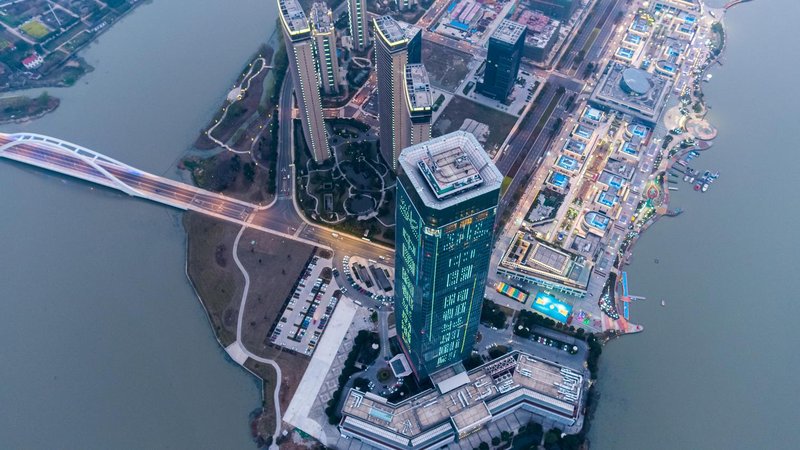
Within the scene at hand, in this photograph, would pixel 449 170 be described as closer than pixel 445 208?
No

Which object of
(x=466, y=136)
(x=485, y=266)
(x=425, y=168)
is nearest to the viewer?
(x=425, y=168)

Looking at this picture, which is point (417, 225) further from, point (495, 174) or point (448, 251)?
point (495, 174)

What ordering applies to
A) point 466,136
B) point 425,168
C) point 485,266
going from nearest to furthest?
point 425,168
point 466,136
point 485,266

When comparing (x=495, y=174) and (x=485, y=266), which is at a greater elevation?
(x=495, y=174)

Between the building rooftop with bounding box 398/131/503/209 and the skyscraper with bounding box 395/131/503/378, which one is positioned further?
the skyscraper with bounding box 395/131/503/378

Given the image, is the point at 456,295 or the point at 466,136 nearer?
the point at 466,136

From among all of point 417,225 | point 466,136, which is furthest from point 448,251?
point 466,136

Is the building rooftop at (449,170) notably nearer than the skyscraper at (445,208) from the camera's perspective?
Yes

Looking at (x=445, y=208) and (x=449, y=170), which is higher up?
(x=449, y=170)
